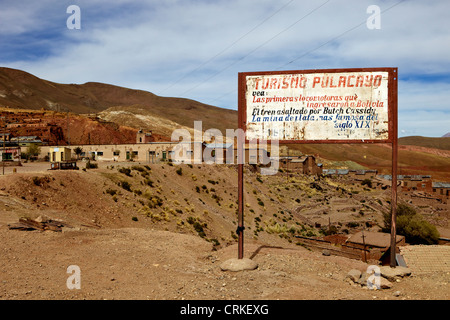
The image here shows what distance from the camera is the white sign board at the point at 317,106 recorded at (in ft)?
32.6

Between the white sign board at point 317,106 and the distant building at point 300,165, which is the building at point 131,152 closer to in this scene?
the distant building at point 300,165

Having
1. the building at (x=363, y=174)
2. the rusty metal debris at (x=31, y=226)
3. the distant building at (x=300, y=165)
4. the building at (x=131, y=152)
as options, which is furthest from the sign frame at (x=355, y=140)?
the building at (x=363, y=174)

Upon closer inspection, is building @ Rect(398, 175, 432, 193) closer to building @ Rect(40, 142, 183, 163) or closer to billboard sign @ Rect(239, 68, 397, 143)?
building @ Rect(40, 142, 183, 163)

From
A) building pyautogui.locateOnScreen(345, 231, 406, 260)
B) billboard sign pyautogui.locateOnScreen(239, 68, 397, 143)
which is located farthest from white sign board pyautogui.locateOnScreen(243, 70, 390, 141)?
building pyautogui.locateOnScreen(345, 231, 406, 260)

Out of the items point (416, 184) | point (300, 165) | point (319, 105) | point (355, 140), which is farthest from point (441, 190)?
point (319, 105)

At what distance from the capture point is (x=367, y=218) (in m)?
43.7

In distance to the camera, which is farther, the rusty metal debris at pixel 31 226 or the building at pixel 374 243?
the building at pixel 374 243

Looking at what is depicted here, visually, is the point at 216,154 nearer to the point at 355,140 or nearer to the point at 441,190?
the point at 355,140

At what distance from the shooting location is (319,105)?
1026cm

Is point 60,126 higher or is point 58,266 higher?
point 60,126

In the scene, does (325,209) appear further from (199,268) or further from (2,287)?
(2,287)

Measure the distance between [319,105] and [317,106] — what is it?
0.21 feet
